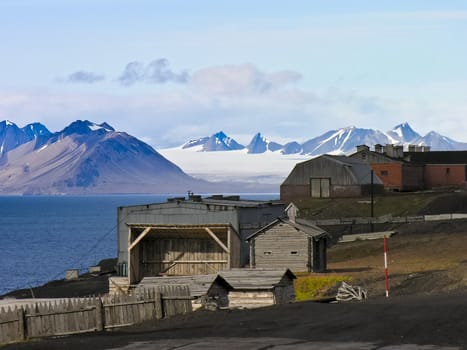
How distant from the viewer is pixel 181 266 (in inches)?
2606

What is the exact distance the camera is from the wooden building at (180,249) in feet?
214

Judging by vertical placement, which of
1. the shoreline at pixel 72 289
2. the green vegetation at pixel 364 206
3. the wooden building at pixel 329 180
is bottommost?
the shoreline at pixel 72 289

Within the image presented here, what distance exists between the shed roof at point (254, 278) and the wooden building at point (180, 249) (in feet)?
64.8

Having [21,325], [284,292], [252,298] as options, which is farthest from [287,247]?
[21,325]

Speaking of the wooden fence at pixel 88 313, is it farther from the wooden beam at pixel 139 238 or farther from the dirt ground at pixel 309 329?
the wooden beam at pixel 139 238

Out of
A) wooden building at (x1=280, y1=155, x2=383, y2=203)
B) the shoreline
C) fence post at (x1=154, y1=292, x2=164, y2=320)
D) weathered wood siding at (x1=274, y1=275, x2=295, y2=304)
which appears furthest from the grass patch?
wooden building at (x1=280, y1=155, x2=383, y2=203)

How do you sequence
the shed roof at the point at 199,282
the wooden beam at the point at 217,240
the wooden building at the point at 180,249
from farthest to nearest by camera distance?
the wooden building at the point at 180,249
the wooden beam at the point at 217,240
the shed roof at the point at 199,282

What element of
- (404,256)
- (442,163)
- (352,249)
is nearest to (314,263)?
(404,256)

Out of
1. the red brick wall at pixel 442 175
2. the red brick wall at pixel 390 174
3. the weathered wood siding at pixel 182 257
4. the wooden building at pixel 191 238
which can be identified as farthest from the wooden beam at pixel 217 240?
the red brick wall at pixel 442 175

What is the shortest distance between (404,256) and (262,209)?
10932 millimetres

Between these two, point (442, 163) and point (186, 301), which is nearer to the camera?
→ point (186, 301)

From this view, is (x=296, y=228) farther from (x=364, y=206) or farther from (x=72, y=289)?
(x=364, y=206)

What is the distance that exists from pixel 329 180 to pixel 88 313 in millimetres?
93959

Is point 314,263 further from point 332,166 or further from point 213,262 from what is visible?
point 332,166
